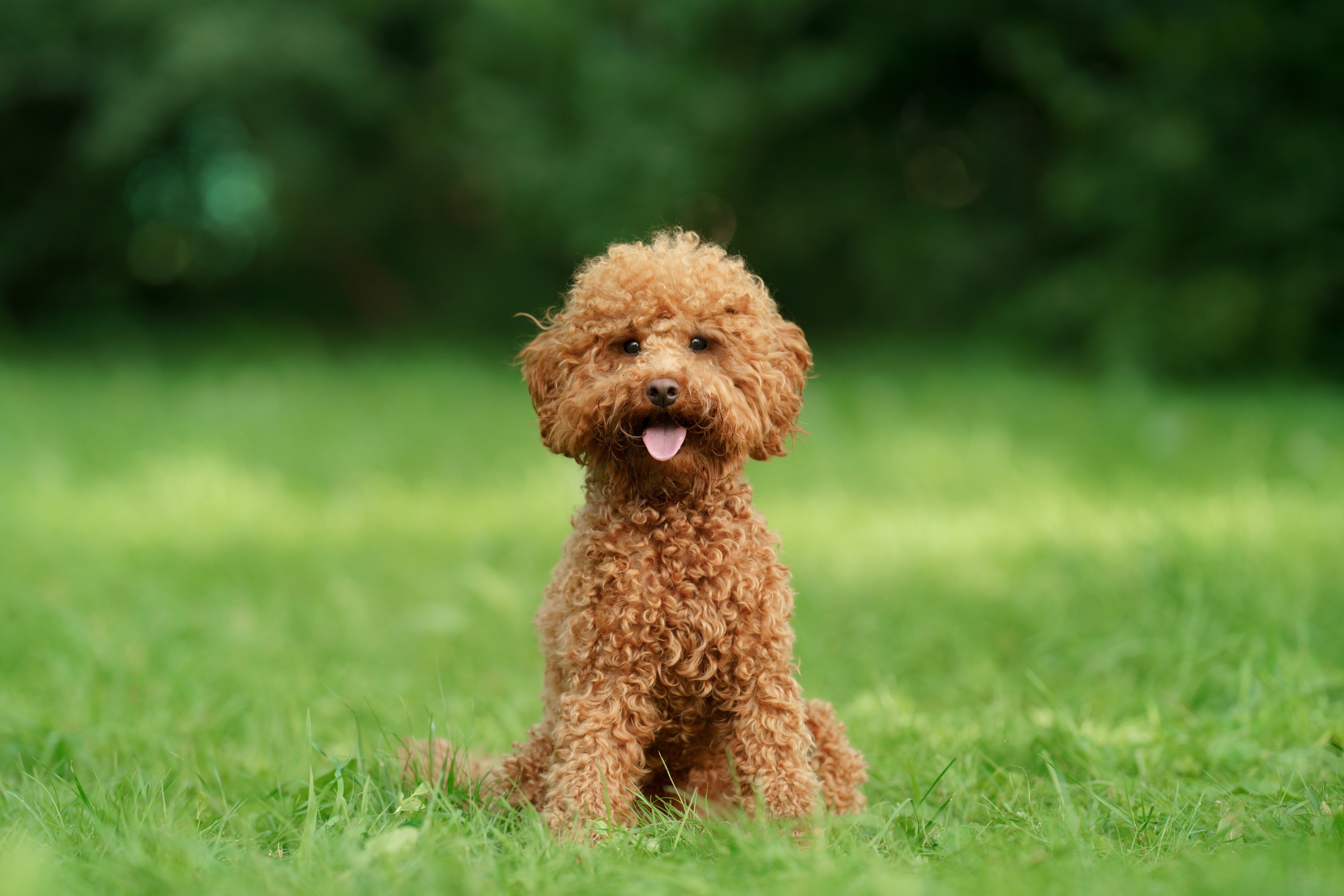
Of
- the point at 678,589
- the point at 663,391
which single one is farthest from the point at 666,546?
the point at 663,391

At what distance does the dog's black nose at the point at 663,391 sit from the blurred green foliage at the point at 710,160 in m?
5.81

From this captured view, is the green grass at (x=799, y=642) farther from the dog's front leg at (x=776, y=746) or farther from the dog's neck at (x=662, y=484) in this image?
the dog's neck at (x=662, y=484)

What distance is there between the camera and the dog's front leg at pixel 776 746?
8.11ft

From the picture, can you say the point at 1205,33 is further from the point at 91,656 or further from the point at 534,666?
the point at 91,656

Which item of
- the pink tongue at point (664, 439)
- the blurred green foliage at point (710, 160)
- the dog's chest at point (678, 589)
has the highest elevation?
the blurred green foliage at point (710, 160)

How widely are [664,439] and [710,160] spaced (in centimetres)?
914

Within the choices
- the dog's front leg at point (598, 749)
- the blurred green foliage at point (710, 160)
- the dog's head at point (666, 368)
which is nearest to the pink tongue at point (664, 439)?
the dog's head at point (666, 368)

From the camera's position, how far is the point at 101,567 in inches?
205

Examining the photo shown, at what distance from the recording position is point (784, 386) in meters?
2.61

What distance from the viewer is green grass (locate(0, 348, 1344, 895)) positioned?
2277 millimetres

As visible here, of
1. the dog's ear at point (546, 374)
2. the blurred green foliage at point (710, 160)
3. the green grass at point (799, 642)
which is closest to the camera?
the green grass at point (799, 642)

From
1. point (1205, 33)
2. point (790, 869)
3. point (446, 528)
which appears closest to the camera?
point (790, 869)

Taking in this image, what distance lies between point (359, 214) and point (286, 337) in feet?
7.20

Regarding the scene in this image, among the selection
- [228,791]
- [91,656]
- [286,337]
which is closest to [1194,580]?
[228,791]
